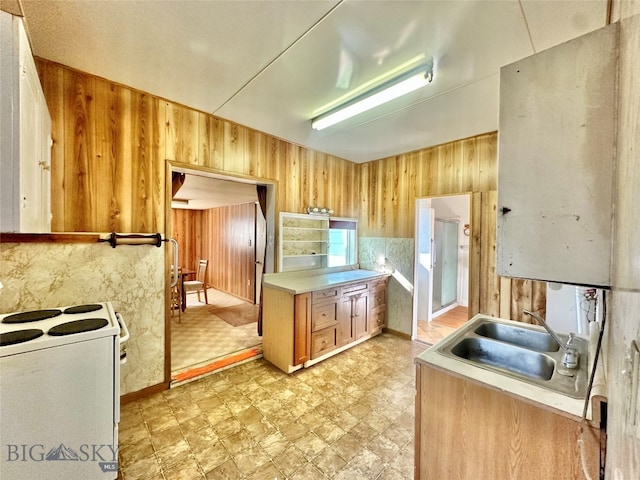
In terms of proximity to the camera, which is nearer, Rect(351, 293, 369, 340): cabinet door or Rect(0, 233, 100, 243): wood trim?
Rect(0, 233, 100, 243): wood trim

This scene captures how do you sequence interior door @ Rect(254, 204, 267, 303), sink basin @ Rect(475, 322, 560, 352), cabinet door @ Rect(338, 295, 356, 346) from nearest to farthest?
sink basin @ Rect(475, 322, 560, 352) → cabinet door @ Rect(338, 295, 356, 346) → interior door @ Rect(254, 204, 267, 303)

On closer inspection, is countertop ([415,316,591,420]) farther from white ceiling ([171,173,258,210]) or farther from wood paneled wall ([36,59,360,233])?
white ceiling ([171,173,258,210])

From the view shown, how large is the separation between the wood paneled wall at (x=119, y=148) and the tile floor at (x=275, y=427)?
1.59 meters

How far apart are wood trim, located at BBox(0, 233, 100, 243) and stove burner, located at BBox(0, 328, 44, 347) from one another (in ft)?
2.54

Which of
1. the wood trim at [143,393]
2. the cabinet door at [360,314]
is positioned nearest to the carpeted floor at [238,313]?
the wood trim at [143,393]

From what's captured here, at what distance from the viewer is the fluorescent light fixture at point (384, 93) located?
1754 millimetres

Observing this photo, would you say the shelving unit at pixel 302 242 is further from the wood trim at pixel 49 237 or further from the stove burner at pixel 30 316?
the stove burner at pixel 30 316

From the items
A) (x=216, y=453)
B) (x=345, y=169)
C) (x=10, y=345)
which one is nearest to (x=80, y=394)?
(x=10, y=345)

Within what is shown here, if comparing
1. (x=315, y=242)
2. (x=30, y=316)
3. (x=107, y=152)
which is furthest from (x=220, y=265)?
(x=30, y=316)

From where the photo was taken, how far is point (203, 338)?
3514 millimetres

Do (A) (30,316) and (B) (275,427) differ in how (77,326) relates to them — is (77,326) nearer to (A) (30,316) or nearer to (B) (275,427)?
(A) (30,316)

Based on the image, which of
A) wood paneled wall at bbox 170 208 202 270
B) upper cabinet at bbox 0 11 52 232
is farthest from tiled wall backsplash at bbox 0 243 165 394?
wood paneled wall at bbox 170 208 202 270

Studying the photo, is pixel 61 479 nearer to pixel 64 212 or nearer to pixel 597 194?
pixel 64 212

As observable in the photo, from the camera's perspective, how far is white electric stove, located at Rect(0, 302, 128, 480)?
118 cm
